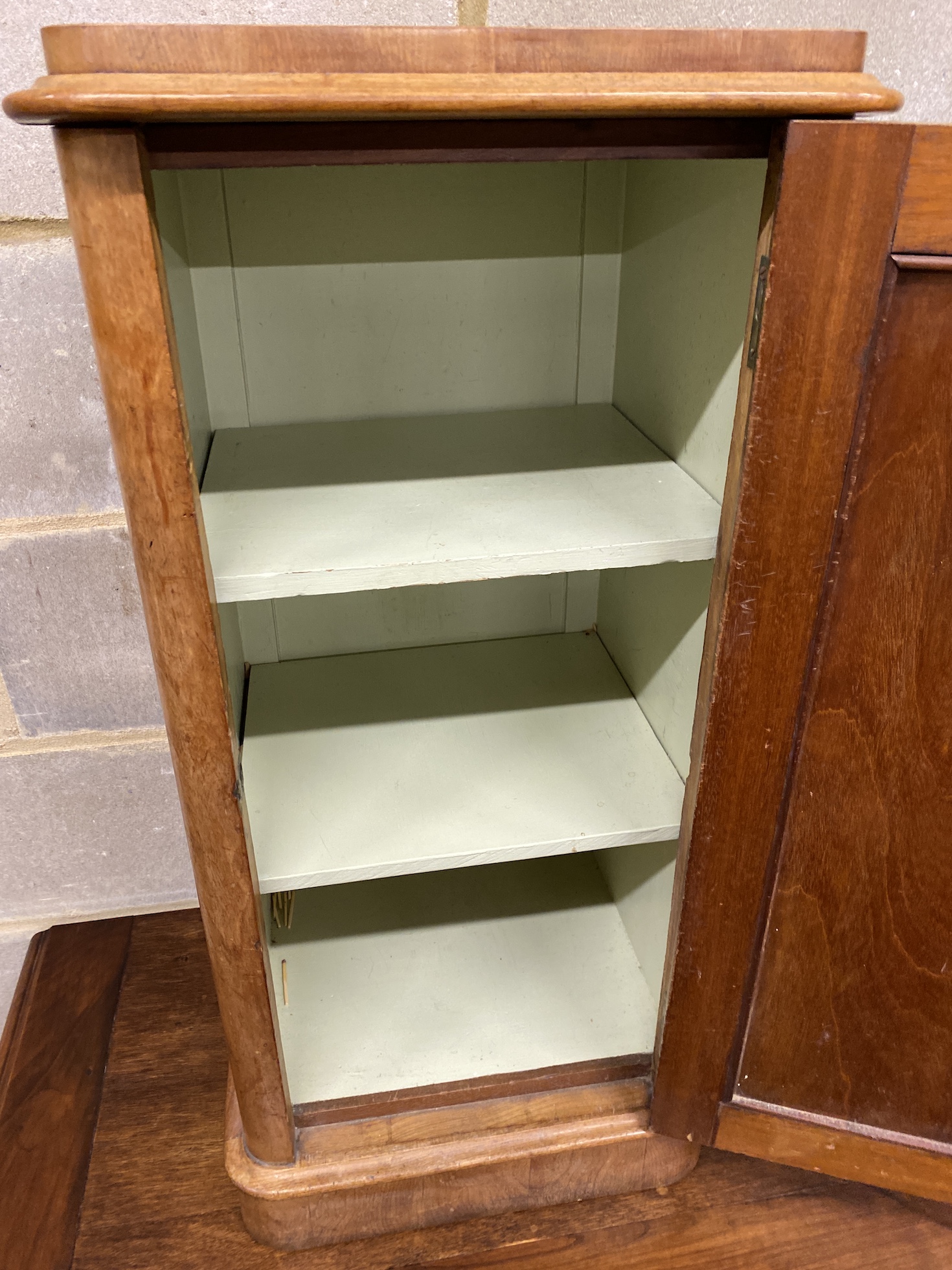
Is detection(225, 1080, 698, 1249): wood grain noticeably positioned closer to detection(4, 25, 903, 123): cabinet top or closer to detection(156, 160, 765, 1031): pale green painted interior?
detection(156, 160, 765, 1031): pale green painted interior

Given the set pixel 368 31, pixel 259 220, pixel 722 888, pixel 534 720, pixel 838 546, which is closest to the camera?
pixel 368 31

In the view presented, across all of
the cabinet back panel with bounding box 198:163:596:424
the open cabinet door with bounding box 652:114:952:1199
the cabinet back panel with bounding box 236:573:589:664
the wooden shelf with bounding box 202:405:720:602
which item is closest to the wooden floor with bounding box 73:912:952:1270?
the open cabinet door with bounding box 652:114:952:1199

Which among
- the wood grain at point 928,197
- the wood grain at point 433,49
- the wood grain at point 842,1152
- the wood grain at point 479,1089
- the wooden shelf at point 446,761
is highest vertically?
the wood grain at point 433,49

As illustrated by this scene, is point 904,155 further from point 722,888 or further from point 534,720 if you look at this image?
point 534,720

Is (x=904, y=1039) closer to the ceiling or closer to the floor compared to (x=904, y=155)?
closer to the floor

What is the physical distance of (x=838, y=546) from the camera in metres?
0.62

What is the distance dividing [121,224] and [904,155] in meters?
0.43

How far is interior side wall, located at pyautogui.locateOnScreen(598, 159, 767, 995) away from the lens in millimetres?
726

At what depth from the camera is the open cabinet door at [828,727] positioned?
54 cm

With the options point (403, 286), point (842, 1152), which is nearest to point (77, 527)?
point (403, 286)

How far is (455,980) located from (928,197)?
3.00 feet

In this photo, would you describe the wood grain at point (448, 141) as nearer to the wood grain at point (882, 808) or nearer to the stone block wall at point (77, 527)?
the wood grain at point (882, 808)

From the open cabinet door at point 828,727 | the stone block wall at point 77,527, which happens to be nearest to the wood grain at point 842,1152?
the open cabinet door at point 828,727

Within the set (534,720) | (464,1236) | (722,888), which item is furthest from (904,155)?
(464,1236)
